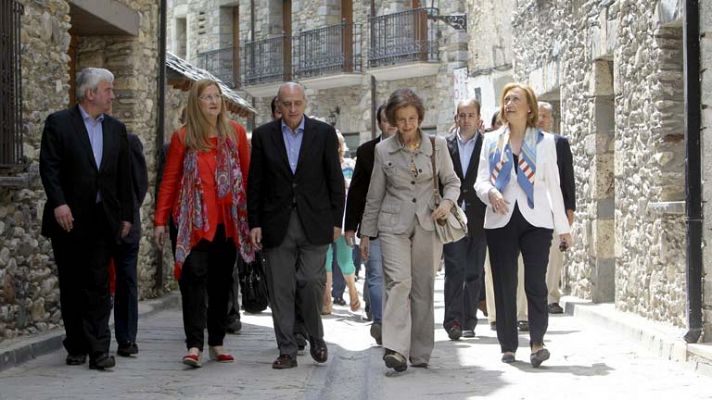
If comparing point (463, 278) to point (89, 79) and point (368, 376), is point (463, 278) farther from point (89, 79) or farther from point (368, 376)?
point (89, 79)

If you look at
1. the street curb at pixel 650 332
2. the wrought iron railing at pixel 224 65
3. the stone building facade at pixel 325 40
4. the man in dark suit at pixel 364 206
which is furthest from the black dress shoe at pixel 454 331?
the wrought iron railing at pixel 224 65

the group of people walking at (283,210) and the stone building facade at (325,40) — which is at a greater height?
the stone building facade at (325,40)

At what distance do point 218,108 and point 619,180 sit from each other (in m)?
4.41

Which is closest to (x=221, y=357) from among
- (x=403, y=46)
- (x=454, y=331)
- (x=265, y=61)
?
(x=454, y=331)

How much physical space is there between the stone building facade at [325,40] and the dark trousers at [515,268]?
15.5m

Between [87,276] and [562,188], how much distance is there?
10.4 feet

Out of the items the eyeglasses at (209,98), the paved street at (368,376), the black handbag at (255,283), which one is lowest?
Answer: the paved street at (368,376)

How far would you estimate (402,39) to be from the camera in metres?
24.5

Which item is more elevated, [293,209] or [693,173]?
[693,173]

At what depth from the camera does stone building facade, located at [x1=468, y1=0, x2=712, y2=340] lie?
30.9 ft

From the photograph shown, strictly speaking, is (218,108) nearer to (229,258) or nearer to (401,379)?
(229,258)

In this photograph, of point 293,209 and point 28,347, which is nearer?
point 293,209

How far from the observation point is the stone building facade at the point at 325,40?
23.9 meters

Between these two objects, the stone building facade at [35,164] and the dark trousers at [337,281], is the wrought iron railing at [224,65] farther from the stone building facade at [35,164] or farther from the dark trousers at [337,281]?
the stone building facade at [35,164]
